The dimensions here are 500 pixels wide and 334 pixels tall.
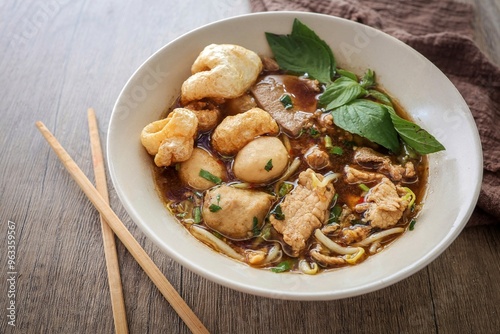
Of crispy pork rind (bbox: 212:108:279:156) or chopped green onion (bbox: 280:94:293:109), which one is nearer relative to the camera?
crispy pork rind (bbox: 212:108:279:156)

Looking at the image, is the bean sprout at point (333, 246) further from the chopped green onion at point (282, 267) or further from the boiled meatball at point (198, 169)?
the boiled meatball at point (198, 169)

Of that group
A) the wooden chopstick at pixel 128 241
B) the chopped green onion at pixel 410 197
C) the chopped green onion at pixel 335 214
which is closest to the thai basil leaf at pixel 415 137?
the chopped green onion at pixel 410 197

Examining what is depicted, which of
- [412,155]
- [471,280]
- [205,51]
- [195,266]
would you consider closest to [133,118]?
[205,51]

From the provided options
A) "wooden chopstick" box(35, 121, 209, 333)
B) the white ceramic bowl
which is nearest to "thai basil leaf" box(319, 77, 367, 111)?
the white ceramic bowl

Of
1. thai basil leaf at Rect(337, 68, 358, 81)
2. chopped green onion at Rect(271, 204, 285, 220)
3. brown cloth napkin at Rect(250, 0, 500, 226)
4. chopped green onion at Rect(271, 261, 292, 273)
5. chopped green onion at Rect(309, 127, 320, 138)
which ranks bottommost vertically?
brown cloth napkin at Rect(250, 0, 500, 226)

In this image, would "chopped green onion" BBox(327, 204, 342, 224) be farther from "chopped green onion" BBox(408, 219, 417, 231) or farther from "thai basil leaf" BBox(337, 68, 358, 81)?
"thai basil leaf" BBox(337, 68, 358, 81)

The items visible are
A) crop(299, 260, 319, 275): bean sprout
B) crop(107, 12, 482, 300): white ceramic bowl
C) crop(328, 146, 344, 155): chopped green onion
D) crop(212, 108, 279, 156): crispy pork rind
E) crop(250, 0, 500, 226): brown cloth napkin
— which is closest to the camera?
crop(107, 12, 482, 300): white ceramic bowl
